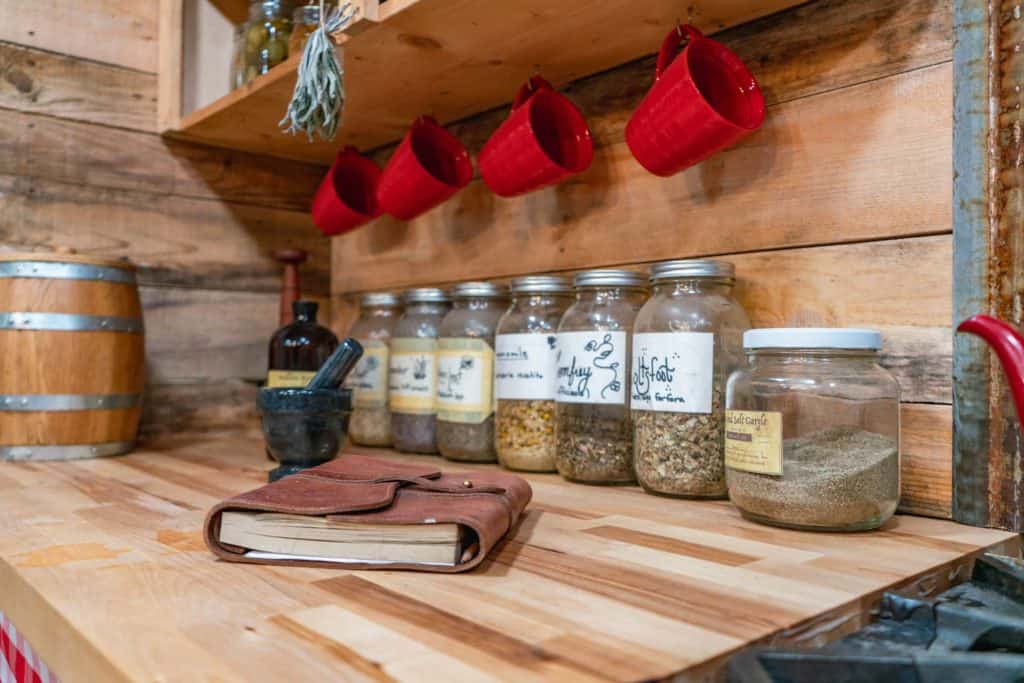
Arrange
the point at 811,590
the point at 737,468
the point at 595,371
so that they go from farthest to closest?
the point at 595,371 → the point at 737,468 → the point at 811,590

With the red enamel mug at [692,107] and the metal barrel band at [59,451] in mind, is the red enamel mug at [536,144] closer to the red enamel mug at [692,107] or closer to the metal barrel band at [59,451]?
the red enamel mug at [692,107]

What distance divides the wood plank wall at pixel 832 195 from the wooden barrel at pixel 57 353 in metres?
0.75

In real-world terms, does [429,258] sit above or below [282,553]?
above

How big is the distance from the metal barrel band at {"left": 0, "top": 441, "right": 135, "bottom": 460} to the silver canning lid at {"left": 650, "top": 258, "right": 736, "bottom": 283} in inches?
36.7

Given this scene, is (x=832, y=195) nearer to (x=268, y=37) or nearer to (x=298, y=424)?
(x=298, y=424)

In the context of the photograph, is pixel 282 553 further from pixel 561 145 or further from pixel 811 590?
pixel 561 145

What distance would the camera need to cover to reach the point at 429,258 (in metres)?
1.57

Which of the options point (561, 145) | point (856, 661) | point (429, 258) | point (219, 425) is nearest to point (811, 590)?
point (856, 661)

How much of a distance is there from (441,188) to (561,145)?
0.22 m

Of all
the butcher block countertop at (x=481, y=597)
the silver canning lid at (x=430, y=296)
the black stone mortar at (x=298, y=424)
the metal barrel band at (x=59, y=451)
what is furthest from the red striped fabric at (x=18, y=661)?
the silver canning lid at (x=430, y=296)

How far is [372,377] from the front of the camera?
→ 145 centimetres

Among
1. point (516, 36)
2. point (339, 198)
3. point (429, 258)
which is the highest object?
point (516, 36)

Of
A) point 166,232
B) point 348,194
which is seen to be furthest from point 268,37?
point 166,232

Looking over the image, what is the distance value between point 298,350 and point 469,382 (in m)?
0.37
